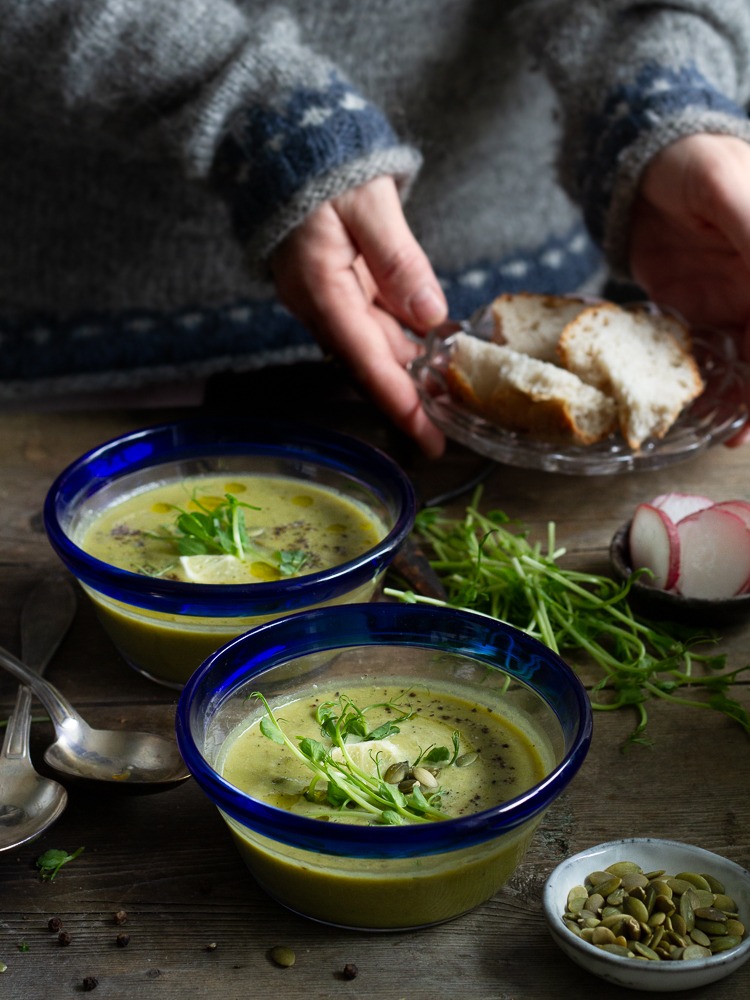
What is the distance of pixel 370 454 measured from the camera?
5.40 feet

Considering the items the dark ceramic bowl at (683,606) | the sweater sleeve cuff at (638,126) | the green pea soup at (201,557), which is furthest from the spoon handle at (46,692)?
the sweater sleeve cuff at (638,126)

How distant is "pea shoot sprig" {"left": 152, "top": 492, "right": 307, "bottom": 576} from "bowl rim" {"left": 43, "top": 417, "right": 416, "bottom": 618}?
0.09 meters

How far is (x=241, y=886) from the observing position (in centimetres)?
115

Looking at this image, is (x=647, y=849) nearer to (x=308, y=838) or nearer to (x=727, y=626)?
(x=308, y=838)

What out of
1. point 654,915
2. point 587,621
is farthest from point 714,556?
point 654,915

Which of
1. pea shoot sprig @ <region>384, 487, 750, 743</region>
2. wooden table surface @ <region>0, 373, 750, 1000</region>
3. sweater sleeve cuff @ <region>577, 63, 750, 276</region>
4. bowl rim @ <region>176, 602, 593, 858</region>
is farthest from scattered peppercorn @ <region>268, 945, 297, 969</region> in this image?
sweater sleeve cuff @ <region>577, 63, 750, 276</region>

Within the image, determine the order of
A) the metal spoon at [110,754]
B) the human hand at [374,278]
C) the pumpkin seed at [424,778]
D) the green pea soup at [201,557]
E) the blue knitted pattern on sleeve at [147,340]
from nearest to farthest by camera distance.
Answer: the pumpkin seed at [424,778], the metal spoon at [110,754], the green pea soup at [201,557], the human hand at [374,278], the blue knitted pattern on sleeve at [147,340]

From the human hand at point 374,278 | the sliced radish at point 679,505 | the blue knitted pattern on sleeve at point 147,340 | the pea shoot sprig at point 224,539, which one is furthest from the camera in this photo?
the blue knitted pattern on sleeve at point 147,340

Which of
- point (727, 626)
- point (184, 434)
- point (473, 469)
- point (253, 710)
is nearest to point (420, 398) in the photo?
point (473, 469)

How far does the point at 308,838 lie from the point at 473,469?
1.09m

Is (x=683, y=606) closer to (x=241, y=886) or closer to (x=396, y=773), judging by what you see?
(x=396, y=773)

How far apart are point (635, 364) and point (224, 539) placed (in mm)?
830

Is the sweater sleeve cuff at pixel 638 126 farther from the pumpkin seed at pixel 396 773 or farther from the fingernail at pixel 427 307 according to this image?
the pumpkin seed at pixel 396 773

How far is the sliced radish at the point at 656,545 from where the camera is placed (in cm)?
154
